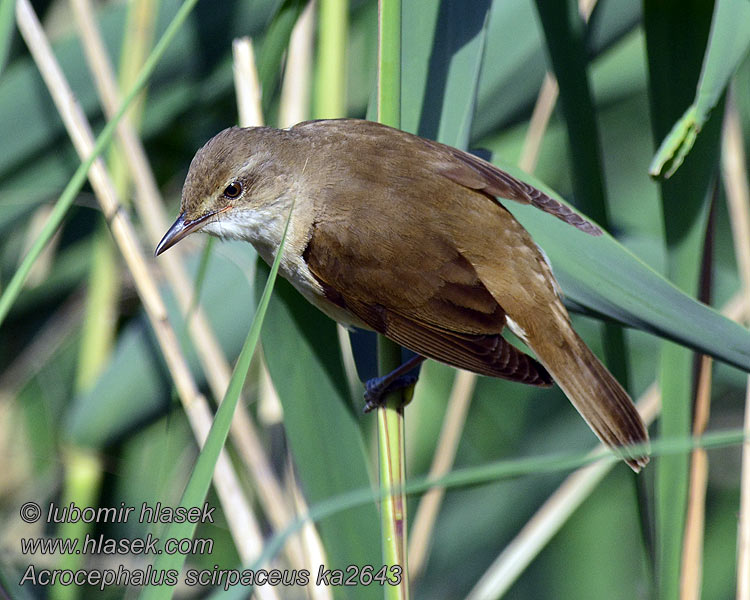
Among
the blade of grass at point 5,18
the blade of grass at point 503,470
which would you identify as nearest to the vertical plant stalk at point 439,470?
the blade of grass at point 503,470

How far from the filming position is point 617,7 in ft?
5.69

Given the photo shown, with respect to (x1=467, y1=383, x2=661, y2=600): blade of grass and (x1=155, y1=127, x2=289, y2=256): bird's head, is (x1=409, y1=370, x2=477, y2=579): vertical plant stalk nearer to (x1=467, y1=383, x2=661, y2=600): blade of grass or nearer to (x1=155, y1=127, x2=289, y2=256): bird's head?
(x1=467, y1=383, x2=661, y2=600): blade of grass

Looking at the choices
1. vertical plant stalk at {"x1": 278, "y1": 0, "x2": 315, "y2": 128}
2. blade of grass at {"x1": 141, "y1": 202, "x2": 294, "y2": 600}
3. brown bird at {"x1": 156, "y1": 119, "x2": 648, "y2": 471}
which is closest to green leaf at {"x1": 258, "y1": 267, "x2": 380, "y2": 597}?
brown bird at {"x1": 156, "y1": 119, "x2": 648, "y2": 471}

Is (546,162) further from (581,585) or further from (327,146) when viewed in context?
(581,585)

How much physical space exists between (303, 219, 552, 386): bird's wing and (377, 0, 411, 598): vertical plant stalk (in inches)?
10.2

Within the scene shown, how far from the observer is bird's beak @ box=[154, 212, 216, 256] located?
1606 millimetres

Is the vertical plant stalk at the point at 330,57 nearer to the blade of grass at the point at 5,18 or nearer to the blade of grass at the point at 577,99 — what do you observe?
the blade of grass at the point at 577,99

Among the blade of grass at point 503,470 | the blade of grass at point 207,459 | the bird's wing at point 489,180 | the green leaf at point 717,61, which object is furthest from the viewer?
the bird's wing at point 489,180

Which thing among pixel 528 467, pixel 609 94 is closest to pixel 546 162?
pixel 609 94

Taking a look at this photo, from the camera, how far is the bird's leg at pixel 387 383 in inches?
55.9

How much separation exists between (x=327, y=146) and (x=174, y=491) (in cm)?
105

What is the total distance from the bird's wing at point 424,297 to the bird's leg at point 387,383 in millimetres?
64

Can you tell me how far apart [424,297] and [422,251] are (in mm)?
104

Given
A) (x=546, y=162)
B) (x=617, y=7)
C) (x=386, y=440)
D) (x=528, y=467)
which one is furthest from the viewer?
(x=546, y=162)
